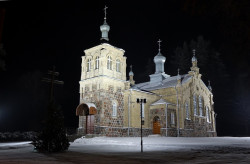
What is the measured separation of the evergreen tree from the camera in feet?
39.2

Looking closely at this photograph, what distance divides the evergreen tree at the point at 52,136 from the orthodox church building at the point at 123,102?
12906 millimetres

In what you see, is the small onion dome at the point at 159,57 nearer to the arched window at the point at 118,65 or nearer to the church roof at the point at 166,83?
the church roof at the point at 166,83

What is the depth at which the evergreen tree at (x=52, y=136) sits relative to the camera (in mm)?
11945

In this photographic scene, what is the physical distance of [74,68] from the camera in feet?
181

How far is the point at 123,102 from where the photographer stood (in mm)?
29266

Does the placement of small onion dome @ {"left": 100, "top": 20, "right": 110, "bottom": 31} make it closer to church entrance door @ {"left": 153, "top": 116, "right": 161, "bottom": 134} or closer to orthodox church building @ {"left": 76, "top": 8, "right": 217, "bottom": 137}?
orthodox church building @ {"left": 76, "top": 8, "right": 217, "bottom": 137}

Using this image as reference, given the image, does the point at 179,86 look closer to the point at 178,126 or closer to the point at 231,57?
the point at 178,126

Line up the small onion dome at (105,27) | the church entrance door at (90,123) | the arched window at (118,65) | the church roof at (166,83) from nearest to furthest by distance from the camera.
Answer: the church entrance door at (90,123), the small onion dome at (105,27), the arched window at (118,65), the church roof at (166,83)

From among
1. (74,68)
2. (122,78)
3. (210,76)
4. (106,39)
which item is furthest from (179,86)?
(74,68)

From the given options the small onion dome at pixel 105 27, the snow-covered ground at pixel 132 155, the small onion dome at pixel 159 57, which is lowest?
the snow-covered ground at pixel 132 155

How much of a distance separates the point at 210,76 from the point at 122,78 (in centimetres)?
2773

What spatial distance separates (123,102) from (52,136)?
17.6 meters

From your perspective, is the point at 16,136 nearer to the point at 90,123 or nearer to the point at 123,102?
the point at 90,123

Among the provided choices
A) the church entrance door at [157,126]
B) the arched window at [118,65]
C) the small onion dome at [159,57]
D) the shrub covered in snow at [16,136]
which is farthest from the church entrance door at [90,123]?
the small onion dome at [159,57]
